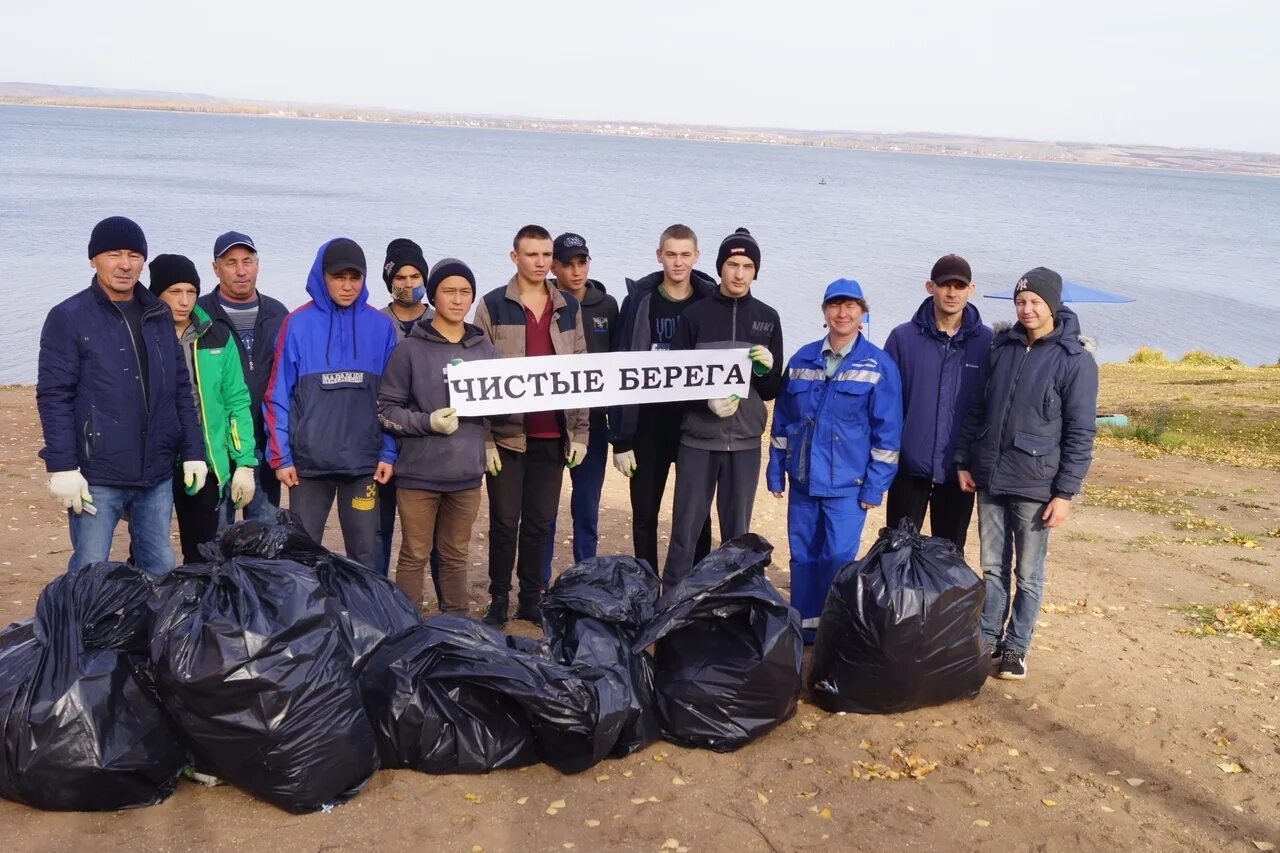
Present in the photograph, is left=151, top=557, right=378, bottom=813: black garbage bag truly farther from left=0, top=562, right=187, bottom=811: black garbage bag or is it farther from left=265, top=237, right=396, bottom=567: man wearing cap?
left=265, top=237, right=396, bottom=567: man wearing cap

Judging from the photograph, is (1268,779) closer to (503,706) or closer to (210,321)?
(503,706)

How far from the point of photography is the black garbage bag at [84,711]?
3549mm

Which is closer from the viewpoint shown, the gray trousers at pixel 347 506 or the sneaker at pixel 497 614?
the gray trousers at pixel 347 506

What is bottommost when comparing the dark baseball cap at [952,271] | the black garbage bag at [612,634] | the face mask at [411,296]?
the black garbage bag at [612,634]

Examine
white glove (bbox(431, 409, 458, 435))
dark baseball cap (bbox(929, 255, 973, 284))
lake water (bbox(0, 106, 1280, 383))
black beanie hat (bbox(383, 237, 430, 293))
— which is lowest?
lake water (bbox(0, 106, 1280, 383))

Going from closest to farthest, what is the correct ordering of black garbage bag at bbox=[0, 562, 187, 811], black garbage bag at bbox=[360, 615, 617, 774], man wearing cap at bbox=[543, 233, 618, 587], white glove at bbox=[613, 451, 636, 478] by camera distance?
1. black garbage bag at bbox=[0, 562, 187, 811]
2. black garbage bag at bbox=[360, 615, 617, 774]
3. white glove at bbox=[613, 451, 636, 478]
4. man wearing cap at bbox=[543, 233, 618, 587]

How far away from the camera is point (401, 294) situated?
545 centimetres

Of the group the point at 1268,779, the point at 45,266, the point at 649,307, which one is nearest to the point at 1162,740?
the point at 1268,779

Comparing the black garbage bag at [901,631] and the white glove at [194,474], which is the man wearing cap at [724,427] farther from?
the white glove at [194,474]

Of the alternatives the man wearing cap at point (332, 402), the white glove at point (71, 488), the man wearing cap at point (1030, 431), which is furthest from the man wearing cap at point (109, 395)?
the man wearing cap at point (1030, 431)

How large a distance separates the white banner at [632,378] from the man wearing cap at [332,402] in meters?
0.71

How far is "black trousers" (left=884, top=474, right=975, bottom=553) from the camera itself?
5.36m

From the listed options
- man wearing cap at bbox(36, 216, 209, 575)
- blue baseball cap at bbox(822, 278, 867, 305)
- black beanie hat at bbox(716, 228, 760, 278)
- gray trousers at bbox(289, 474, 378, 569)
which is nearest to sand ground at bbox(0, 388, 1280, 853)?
gray trousers at bbox(289, 474, 378, 569)

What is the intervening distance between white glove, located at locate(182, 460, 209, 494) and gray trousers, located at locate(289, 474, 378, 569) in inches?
15.5
